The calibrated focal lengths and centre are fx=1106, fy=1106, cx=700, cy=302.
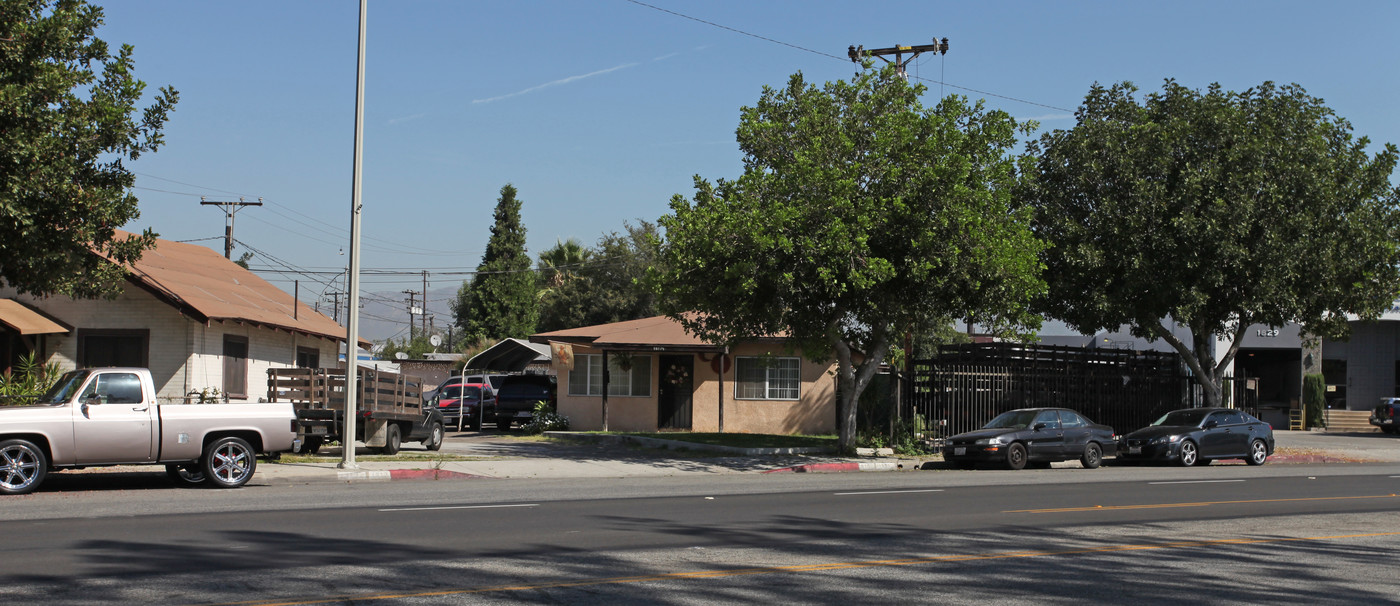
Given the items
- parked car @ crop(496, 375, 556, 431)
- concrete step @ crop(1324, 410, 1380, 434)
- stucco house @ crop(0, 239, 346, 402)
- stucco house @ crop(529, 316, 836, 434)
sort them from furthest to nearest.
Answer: concrete step @ crop(1324, 410, 1380, 434)
parked car @ crop(496, 375, 556, 431)
stucco house @ crop(529, 316, 836, 434)
stucco house @ crop(0, 239, 346, 402)

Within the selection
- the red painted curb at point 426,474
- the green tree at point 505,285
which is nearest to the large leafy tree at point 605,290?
the green tree at point 505,285

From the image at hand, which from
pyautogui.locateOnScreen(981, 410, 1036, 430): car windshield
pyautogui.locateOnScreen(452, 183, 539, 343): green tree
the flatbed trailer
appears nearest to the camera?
the flatbed trailer

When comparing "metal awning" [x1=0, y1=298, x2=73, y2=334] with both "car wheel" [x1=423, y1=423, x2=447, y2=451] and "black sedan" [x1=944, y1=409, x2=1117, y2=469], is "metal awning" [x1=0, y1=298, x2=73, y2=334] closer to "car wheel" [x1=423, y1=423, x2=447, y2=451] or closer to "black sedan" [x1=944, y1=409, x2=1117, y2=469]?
"car wheel" [x1=423, y1=423, x2=447, y2=451]

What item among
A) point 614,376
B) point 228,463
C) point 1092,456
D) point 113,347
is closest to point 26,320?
point 113,347

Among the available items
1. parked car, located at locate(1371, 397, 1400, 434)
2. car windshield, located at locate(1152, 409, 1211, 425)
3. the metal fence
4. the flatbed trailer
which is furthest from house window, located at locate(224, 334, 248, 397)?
parked car, located at locate(1371, 397, 1400, 434)

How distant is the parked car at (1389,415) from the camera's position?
4028cm

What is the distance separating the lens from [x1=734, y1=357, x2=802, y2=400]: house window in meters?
30.9

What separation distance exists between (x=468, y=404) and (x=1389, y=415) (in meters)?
33.0

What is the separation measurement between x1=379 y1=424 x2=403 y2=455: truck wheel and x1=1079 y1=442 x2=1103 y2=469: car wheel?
1437cm

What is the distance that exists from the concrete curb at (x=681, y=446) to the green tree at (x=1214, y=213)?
7449 millimetres

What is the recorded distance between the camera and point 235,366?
85.5ft

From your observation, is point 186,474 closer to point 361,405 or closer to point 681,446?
point 361,405

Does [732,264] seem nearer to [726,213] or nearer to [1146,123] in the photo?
[726,213]

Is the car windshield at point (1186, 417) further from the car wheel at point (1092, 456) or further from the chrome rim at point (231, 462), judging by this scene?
the chrome rim at point (231, 462)
